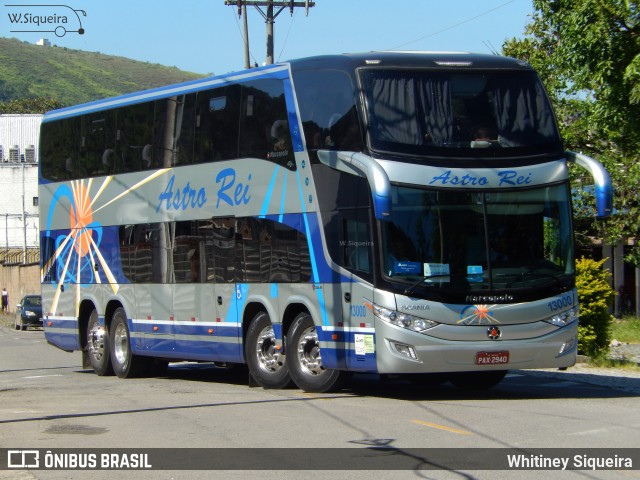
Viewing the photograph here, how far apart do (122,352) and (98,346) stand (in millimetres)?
909

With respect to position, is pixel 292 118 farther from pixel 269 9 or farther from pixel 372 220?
pixel 269 9

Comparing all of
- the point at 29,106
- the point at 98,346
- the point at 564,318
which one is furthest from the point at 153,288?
the point at 29,106

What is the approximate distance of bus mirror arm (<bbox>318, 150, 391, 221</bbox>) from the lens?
14.0m

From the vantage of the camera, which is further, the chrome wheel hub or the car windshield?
the car windshield

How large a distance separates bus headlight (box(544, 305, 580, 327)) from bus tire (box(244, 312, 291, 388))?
13.6ft

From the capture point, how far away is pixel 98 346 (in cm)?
2252

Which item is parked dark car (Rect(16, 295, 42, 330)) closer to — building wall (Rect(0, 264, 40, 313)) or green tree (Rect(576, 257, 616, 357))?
building wall (Rect(0, 264, 40, 313))

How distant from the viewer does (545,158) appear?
15422 millimetres

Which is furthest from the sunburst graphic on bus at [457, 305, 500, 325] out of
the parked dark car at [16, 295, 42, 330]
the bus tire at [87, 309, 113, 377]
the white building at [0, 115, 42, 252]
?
the white building at [0, 115, 42, 252]

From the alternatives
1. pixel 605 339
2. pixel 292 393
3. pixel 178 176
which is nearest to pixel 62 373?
pixel 178 176

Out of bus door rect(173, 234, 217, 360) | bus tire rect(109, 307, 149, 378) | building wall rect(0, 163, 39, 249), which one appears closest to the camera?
bus door rect(173, 234, 217, 360)

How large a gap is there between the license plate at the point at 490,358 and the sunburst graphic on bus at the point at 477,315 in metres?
0.39

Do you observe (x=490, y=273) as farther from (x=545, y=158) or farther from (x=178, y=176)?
(x=178, y=176)

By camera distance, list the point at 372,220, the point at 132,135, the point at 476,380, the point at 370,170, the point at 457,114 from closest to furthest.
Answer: the point at 370,170, the point at 372,220, the point at 457,114, the point at 476,380, the point at 132,135
